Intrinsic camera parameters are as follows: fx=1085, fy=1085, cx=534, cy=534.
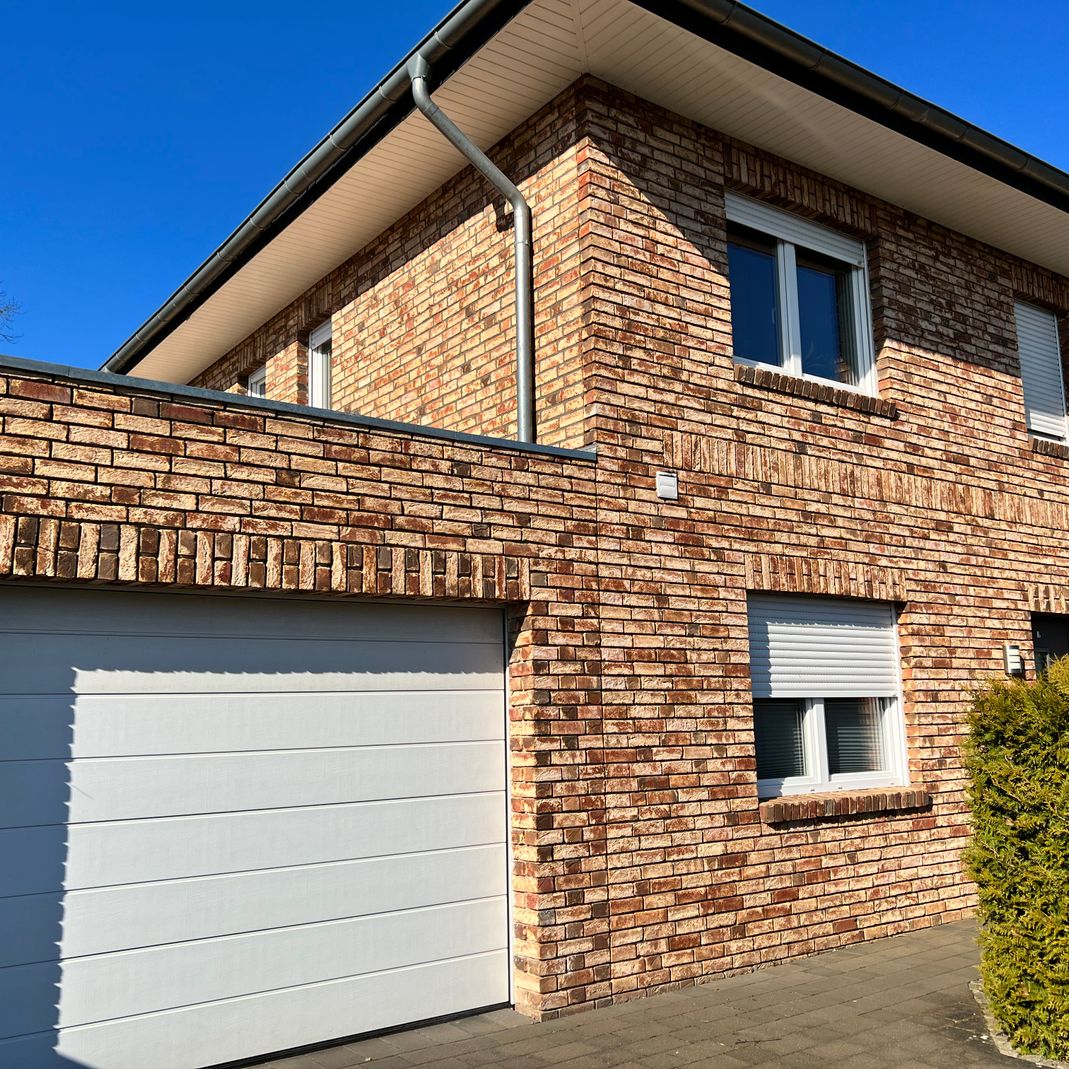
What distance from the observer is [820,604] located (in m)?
7.87

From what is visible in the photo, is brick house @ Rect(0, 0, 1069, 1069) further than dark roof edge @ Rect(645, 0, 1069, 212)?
No

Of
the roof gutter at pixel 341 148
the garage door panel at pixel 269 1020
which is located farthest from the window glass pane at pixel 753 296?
the garage door panel at pixel 269 1020

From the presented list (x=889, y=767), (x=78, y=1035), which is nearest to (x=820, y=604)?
(x=889, y=767)

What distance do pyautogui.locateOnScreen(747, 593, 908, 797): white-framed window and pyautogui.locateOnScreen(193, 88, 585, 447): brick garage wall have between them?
2143mm

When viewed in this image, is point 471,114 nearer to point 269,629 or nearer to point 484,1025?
point 269,629

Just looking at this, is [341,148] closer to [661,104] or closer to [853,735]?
[661,104]

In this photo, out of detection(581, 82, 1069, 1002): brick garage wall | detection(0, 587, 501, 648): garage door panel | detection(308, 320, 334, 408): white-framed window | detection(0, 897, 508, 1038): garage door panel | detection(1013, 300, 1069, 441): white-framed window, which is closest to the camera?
detection(0, 897, 508, 1038): garage door panel

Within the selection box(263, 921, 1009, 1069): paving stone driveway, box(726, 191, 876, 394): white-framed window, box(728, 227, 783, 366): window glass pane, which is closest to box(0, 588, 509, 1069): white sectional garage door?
box(263, 921, 1009, 1069): paving stone driveway

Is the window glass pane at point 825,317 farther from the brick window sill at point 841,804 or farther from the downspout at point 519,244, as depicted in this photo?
the brick window sill at point 841,804

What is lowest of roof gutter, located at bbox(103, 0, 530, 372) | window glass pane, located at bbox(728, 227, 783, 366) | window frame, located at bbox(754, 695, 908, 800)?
window frame, located at bbox(754, 695, 908, 800)

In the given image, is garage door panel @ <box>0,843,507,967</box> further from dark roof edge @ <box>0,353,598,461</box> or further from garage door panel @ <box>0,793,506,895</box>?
dark roof edge @ <box>0,353,598,461</box>

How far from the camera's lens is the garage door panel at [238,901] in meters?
4.68

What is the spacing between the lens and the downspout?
268 inches

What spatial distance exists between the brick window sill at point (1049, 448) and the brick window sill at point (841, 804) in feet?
11.7
